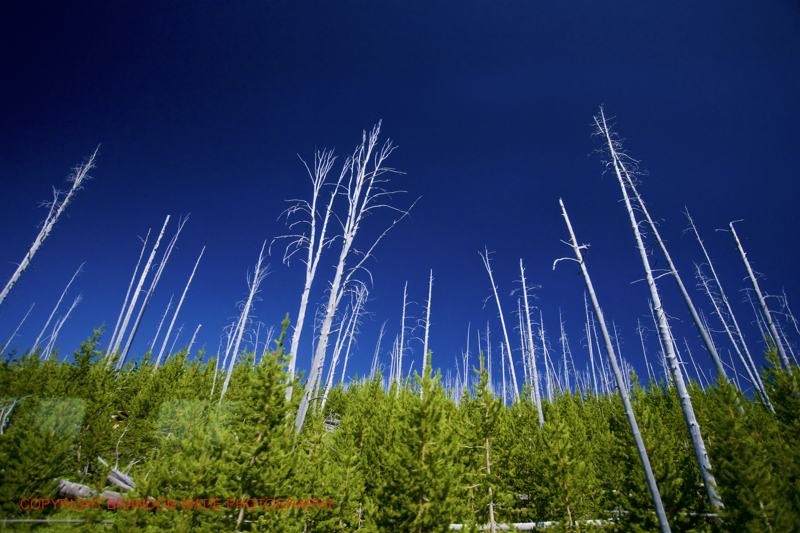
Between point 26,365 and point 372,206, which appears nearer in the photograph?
point 372,206

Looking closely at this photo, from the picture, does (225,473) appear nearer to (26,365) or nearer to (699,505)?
(699,505)

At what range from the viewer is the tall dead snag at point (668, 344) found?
21.5ft

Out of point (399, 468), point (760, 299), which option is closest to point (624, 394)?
point (399, 468)

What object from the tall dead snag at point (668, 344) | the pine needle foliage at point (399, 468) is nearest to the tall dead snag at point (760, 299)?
the pine needle foliage at point (399, 468)

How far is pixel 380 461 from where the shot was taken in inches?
446

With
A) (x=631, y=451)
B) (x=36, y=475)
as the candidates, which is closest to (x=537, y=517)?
(x=631, y=451)

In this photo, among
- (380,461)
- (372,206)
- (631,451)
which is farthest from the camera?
(380,461)

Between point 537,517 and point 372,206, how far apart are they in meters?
12.1

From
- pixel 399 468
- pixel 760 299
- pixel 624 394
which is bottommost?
pixel 399 468

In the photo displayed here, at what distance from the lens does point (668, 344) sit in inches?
289

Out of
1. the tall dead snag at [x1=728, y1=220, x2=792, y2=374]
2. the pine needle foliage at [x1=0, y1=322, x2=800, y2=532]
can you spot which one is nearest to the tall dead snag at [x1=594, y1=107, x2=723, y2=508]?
the pine needle foliage at [x1=0, y1=322, x2=800, y2=532]

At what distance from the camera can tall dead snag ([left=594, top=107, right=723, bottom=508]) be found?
6555 millimetres

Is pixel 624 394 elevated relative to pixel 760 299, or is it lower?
lower

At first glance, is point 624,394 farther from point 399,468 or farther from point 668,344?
point 399,468
